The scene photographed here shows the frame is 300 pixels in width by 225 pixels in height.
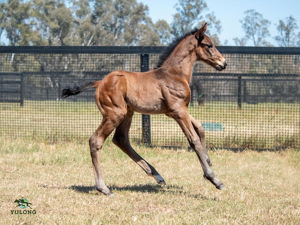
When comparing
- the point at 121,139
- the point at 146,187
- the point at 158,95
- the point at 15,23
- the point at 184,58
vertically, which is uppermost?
the point at 15,23

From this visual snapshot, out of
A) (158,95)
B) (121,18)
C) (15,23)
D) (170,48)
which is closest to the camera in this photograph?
(158,95)

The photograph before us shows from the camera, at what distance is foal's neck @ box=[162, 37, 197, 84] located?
568cm

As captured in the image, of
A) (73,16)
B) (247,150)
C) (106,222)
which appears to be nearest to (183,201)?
(106,222)

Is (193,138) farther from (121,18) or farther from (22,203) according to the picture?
(121,18)

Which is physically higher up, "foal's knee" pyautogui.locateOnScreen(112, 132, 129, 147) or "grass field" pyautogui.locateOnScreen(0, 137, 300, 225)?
"foal's knee" pyautogui.locateOnScreen(112, 132, 129, 147)

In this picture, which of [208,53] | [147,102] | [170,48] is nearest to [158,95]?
[147,102]

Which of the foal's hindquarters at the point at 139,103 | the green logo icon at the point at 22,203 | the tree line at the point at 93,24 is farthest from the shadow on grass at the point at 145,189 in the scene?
the tree line at the point at 93,24

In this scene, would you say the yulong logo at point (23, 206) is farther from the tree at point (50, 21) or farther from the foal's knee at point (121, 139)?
the tree at point (50, 21)

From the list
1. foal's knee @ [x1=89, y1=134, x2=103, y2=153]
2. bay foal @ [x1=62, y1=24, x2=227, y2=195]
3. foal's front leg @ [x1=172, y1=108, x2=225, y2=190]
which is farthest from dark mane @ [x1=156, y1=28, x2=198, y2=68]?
foal's knee @ [x1=89, y1=134, x2=103, y2=153]

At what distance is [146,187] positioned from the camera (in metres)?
5.81

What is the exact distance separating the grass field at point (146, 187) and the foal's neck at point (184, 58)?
5.94ft

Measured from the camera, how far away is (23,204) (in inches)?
179

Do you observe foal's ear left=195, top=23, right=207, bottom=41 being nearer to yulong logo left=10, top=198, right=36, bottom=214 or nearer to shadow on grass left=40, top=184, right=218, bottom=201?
shadow on grass left=40, top=184, right=218, bottom=201

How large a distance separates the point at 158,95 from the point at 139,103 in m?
0.30
